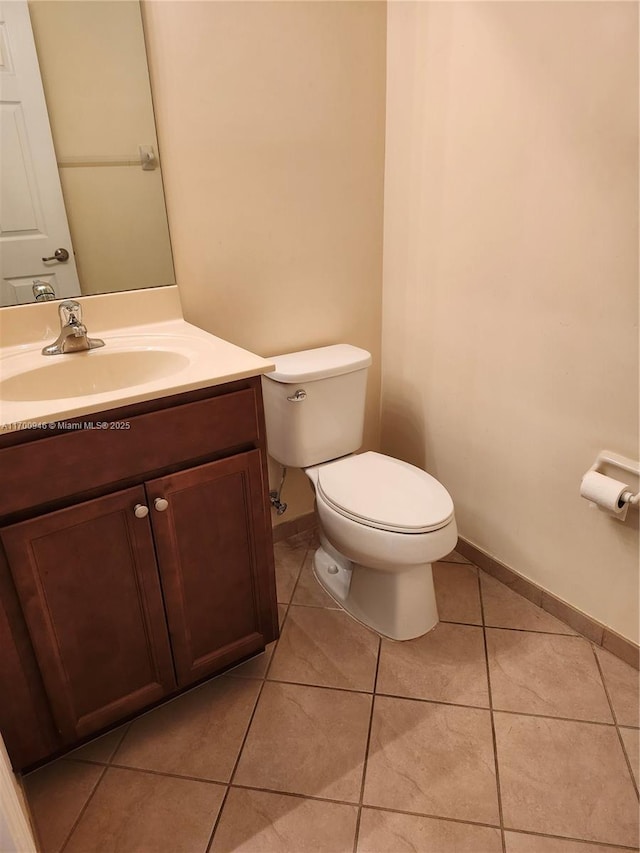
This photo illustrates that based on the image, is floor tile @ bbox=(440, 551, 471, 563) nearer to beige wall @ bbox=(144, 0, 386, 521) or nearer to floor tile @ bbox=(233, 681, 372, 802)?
floor tile @ bbox=(233, 681, 372, 802)

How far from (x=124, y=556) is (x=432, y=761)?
0.85 metres

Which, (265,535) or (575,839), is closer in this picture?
(575,839)

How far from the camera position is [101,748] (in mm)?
1373

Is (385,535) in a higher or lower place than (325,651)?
higher

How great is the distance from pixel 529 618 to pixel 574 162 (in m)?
1.28

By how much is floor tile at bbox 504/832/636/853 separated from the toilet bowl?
573mm

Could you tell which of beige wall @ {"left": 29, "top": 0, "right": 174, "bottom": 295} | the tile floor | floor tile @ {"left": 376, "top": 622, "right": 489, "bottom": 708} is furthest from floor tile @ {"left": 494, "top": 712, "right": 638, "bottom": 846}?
beige wall @ {"left": 29, "top": 0, "right": 174, "bottom": 295}

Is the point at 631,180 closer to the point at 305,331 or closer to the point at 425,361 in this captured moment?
the point at 425,361

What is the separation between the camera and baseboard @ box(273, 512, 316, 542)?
2.10 meters

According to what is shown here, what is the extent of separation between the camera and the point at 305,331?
1900 mm

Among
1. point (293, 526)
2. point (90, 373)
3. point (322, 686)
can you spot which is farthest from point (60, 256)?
point (322, 686)

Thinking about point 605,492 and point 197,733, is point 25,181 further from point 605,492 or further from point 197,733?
point 605,492

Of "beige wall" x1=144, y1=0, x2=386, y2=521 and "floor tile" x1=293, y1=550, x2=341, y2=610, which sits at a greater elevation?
"beige wall" x1=144, y1=0, x2=386, y2=521

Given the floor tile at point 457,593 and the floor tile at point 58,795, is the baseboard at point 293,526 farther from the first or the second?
the floor tile at point 58,795
